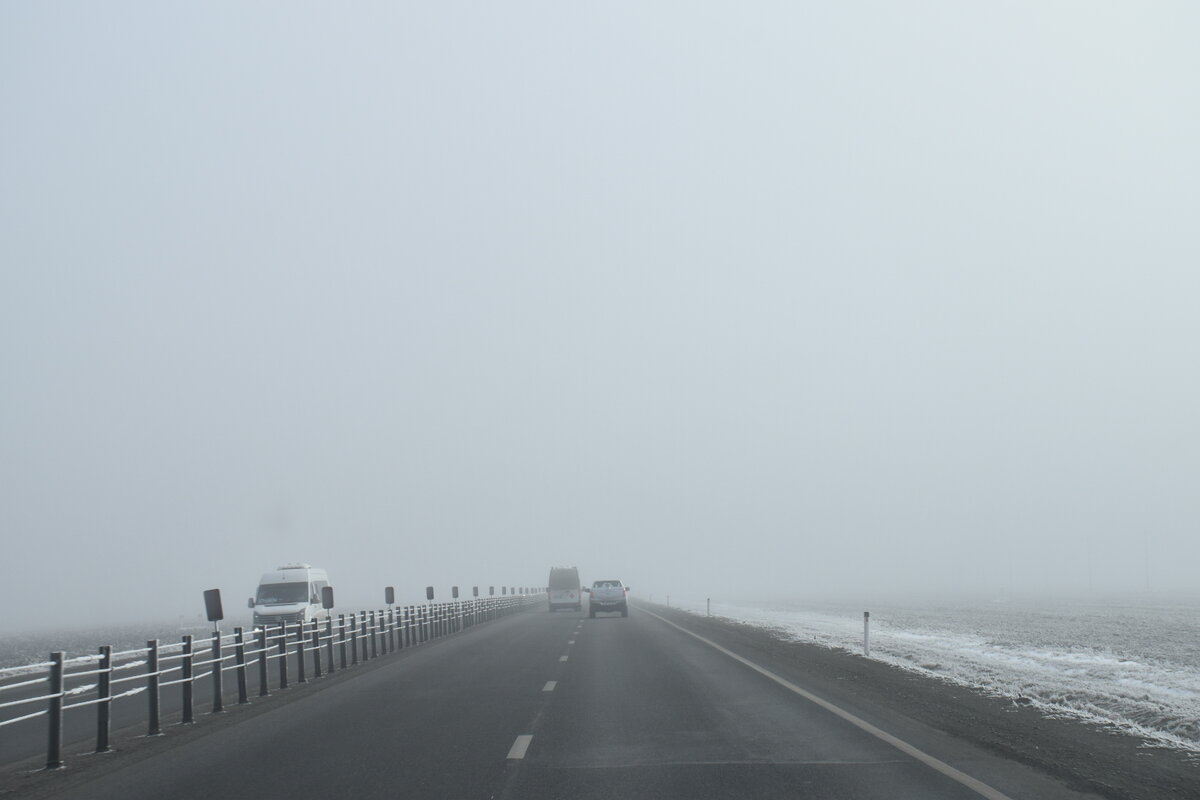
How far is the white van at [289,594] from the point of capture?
38062mm

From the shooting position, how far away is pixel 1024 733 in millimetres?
13078

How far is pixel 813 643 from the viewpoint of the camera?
3438cm

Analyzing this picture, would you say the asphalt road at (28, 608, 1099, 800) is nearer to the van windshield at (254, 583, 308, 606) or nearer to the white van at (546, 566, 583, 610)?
the van windshield at (254, 583, 308, 606)

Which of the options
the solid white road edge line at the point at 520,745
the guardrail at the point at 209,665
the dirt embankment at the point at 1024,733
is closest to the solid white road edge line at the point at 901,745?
the dirt embankment at the point at 1024,733

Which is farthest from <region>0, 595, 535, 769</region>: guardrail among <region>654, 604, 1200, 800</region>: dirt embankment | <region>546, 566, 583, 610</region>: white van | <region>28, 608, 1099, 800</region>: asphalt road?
<region>546, 566, 583, 610</region>: white van

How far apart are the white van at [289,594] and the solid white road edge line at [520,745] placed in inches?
1075

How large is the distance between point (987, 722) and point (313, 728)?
8.53 metres

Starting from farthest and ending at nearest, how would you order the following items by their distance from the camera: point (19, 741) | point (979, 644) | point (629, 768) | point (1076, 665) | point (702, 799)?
1. point (979, 644)
2. point (1076, 665)
3. point (19, 741)
4. point (629, 768)
5. point (702, 799)

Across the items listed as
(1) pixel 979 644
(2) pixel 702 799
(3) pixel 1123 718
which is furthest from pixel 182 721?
(1) pixel 979 644

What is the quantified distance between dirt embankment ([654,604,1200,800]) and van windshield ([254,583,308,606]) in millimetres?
20971

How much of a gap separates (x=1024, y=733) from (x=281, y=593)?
30.9 meters

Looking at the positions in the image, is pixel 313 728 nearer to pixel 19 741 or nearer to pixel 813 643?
pixel 19 741

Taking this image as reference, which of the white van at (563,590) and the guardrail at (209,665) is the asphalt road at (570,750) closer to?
the guardrail at (209,665)

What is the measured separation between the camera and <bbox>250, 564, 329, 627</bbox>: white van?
125 ft
